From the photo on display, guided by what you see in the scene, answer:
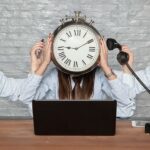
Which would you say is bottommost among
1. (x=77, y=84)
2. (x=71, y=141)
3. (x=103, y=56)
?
(x=71, y=141)

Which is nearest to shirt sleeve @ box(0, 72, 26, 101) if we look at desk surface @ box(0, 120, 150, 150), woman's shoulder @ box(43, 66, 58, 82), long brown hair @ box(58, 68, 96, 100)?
woman's shoulder @ box(43, 66, 58, 82)

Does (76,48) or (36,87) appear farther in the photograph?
(36,87)

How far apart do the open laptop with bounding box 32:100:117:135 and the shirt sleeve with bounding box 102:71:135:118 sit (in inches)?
10.3

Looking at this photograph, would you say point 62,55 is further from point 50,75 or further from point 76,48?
point 50,75

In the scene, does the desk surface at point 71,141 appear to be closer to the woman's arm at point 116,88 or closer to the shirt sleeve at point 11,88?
the woman's arm at point 116,88

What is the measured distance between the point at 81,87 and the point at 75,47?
0.62 ft

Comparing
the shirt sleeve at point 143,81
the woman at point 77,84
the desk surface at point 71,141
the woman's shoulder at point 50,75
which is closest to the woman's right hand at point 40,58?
the woman at point 77,84

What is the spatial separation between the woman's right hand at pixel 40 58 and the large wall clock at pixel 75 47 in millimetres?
43

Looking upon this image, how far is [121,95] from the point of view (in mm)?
1614

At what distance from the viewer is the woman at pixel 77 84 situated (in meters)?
1.57

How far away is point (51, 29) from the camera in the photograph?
7.16 feet

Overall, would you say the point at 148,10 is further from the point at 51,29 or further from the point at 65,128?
the point at 65,128

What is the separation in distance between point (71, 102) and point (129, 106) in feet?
1.41

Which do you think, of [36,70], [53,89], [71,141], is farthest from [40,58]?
[71,141]
